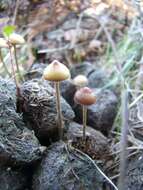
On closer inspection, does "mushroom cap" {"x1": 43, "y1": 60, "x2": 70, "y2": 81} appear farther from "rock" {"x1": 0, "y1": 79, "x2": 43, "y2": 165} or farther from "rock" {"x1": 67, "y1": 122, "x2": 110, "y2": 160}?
"rock" {"x1": 67, "y1": 122, "x2": 110, "y2": 160}

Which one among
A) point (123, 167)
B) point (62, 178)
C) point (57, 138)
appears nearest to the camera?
point (123, 167)

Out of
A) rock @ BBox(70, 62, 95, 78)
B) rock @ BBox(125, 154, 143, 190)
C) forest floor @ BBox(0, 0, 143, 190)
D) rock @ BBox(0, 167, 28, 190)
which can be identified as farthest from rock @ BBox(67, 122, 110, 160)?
rock @ BBox(70, 62, 95, 78)

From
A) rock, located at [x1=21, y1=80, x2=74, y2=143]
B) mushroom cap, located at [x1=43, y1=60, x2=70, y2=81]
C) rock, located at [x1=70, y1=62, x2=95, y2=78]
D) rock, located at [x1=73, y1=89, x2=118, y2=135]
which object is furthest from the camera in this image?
rock, located at [x1=70, y1=62, x2=95, y2=78]

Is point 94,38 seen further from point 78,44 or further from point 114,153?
point 114,153

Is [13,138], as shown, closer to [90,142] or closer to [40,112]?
[40,112]

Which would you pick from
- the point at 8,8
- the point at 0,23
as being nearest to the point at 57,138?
the point at 0,23
